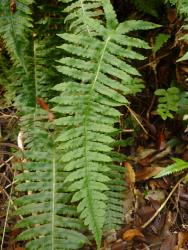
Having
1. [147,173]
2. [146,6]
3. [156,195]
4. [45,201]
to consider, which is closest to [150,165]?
[147,173]

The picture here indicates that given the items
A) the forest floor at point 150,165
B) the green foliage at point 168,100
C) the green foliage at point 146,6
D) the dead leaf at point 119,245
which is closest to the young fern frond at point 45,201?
the forest floor at point 150,165

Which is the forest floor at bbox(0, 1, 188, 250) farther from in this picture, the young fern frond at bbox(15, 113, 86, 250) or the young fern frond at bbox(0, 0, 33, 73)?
the young fern frond at bbox(0, 0, 33, 73)

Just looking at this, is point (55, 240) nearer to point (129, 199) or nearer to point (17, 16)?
point (129, 199)

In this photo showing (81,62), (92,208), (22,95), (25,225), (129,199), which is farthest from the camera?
(129,199)

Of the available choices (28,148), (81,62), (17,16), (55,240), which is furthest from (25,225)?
(17,16)

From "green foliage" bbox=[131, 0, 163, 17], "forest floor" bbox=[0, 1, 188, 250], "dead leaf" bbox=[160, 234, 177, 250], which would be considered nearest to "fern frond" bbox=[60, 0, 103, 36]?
"green foliage" bbox=[131, 0, 163, 17]

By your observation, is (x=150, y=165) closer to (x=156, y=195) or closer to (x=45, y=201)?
(x=156, y=195)
